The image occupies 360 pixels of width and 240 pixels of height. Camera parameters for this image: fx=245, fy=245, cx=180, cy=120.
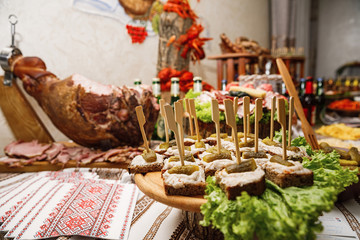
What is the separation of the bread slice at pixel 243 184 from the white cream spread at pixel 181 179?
0.12 meters

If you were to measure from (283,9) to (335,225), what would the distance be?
586 cm

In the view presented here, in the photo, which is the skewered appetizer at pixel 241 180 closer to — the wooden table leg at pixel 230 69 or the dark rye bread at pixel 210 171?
the dark rye bread at pixel 210 171

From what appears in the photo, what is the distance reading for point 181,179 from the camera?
3.01ft

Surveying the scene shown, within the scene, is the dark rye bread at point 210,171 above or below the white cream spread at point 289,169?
below

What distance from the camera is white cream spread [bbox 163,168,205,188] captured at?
906mm

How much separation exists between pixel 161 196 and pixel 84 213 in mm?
489

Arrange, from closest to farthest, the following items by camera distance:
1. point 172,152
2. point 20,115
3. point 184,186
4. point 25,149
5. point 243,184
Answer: point 243,184, point 184,186, point 172,152, point 25,149, point 20,115

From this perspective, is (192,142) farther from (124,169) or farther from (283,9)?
(283,9)

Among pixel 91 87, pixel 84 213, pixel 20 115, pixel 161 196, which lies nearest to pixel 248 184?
pixel 161 196

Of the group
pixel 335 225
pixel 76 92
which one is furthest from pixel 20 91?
pixel 335 225

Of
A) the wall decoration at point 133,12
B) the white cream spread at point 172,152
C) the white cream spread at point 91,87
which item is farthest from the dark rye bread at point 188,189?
the wall decoration at point 133,12

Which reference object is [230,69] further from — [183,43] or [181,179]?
[181,179]

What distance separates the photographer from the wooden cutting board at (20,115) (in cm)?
259

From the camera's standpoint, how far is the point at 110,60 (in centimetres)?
344
